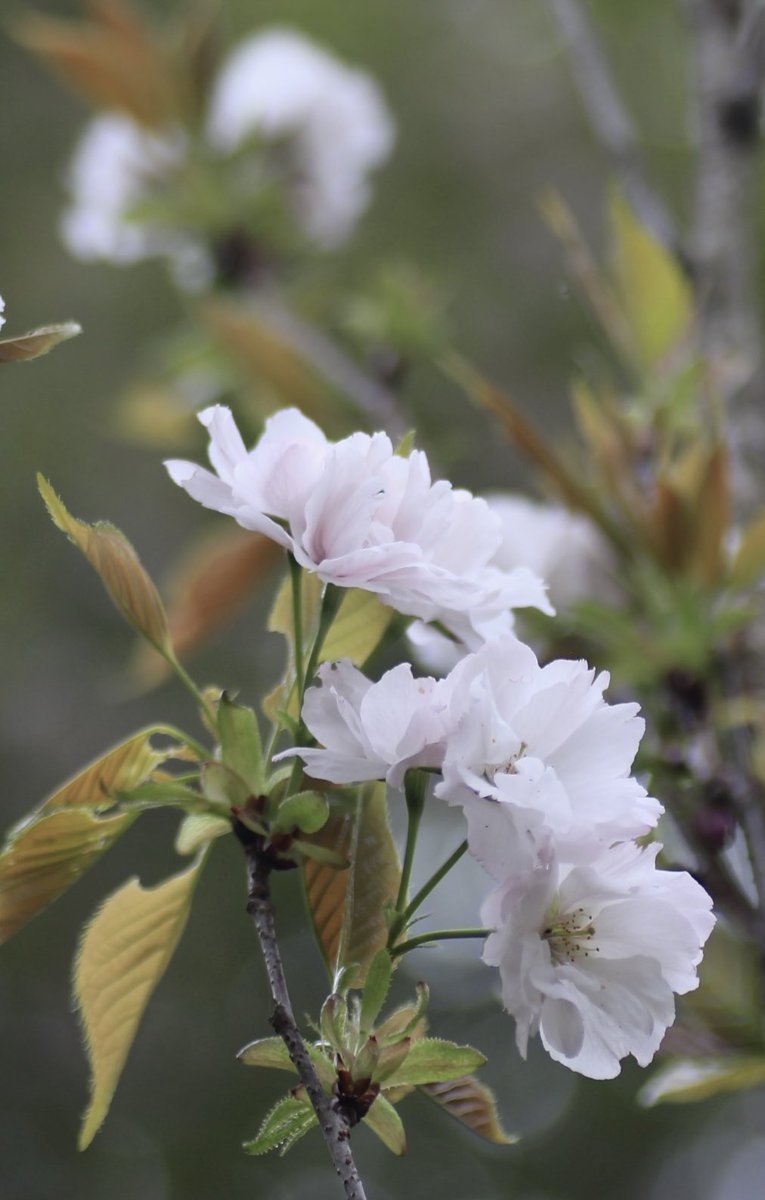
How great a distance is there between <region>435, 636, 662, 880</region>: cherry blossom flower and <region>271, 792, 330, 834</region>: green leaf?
7 cm

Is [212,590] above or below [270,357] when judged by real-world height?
below

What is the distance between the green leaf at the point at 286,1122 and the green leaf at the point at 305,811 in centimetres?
9

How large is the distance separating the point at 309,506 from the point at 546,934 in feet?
0.56

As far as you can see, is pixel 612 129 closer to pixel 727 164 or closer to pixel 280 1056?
pixel 727 164

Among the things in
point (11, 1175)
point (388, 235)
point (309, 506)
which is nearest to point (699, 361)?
point (309, 506)

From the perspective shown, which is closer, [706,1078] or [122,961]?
[122,961]

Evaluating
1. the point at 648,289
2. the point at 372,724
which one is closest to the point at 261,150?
the point at 648,289

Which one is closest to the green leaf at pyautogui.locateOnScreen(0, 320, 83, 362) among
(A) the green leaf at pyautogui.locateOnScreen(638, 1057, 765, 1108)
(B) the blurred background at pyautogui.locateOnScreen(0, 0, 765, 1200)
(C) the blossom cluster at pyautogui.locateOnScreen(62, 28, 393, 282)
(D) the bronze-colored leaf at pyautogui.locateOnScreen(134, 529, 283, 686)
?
(A) the green leaf at pyautogui.locateOnScreen(638, 1057, 765, 1108)

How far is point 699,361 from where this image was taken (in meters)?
0.99

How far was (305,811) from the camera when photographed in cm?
48

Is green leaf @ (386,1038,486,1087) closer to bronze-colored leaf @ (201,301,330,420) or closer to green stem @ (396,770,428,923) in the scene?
green stem @ (396,770,428,923)

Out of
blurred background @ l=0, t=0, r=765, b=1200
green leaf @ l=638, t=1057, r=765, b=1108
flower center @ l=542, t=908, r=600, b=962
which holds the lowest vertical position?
blurred background @ l=0, t=0, r=765, b=1200

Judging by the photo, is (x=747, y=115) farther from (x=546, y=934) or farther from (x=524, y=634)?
(x=546, y=934)

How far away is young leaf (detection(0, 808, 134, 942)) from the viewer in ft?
1.63
